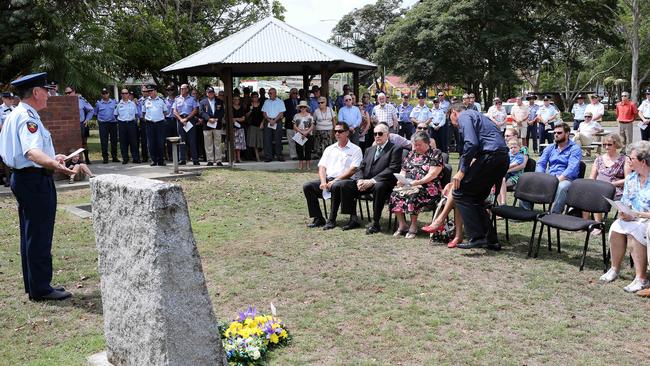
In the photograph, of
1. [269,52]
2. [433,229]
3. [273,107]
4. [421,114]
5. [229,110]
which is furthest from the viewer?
[421,114]

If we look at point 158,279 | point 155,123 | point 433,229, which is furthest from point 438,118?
point 158,279

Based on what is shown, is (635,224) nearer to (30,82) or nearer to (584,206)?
(584,206)

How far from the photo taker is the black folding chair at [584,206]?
6.41m

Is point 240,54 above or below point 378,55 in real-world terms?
below

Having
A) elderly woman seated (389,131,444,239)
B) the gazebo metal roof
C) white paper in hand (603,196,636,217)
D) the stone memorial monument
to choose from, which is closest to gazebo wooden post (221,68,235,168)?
the gazebo metal roof

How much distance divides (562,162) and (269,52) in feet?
28.4

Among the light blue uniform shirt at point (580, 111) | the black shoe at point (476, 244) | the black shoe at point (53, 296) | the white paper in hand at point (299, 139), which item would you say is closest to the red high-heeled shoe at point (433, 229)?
the black shoe at point (476, 244)

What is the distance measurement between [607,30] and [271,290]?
35.9 metres

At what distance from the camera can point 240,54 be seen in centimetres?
1488

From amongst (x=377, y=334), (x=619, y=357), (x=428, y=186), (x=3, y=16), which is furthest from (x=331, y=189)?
(x=3, y=16)

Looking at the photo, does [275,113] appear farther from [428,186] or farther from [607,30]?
[607,30]

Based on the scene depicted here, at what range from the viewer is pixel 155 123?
14.6 m

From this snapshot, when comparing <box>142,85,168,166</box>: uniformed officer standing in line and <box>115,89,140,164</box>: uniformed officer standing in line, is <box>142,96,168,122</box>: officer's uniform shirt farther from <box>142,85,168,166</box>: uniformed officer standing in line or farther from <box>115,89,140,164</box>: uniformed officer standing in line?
<box>115,89,140,164</box>: uniformed officer standing in line

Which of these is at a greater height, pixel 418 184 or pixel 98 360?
pixel 418 184
